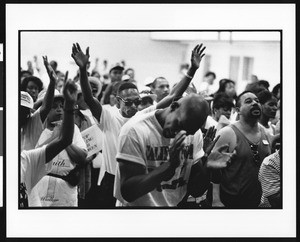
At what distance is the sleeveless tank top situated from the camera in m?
11.1

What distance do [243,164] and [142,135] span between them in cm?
81

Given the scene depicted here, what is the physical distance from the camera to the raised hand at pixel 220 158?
36.2ft

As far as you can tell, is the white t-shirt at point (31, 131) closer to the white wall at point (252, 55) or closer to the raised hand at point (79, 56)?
the raised hand at point (79, 56)

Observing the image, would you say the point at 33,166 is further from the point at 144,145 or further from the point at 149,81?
the point at 149,81

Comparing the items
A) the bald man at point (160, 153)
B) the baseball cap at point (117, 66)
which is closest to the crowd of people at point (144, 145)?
the bald man at point (160, 153)

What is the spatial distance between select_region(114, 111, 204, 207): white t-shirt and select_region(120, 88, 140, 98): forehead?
21 cm

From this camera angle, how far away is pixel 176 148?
1091 cm

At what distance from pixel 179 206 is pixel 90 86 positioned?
1.11 meters

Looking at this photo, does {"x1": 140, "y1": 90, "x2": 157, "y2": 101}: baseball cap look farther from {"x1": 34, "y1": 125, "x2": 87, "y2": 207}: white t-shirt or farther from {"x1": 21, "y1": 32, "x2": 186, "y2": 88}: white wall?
{"x1": 34, "y1": 125, "x2": 87, "y2": 207}: white t-shirt

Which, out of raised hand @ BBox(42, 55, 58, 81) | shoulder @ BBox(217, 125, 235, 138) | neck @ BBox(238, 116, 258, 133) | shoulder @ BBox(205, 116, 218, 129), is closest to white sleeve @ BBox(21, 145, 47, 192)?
raised hand @ BBox(42, 55, 58, 81)

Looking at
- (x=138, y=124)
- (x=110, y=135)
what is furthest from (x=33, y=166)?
(x=138, y=124)

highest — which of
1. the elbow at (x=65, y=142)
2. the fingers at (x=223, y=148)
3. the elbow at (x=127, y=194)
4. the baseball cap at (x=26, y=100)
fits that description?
the baseball cap at (x=26, y=100)

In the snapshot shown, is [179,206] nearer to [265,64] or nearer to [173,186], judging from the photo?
[173,186]

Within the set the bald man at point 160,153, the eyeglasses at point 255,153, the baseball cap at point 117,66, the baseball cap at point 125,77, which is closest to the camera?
the bald man at point 160,153
